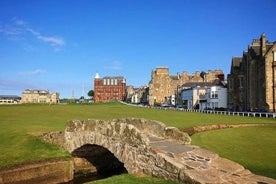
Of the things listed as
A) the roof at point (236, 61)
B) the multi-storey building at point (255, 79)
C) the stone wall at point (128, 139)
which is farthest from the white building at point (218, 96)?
the stone wall at point (128, 139)

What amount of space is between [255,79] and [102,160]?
52442 millimetres

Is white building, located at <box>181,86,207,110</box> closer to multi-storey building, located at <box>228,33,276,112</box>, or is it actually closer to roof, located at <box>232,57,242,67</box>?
multi-storey building, located at <box>228,33,276,112</box>

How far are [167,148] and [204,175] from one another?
2.75 meters

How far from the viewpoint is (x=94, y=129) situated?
16.9 metres

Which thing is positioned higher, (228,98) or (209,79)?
(209,79)

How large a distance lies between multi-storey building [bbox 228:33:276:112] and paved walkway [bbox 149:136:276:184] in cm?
5255

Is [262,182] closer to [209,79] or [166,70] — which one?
[209,79]

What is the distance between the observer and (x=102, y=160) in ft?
76.7

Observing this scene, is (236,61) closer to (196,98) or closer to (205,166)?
(196,98)

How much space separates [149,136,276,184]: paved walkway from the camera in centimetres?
1020

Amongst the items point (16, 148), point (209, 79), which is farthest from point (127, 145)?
point (209, 79)

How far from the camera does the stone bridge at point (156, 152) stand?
1059 centimetres

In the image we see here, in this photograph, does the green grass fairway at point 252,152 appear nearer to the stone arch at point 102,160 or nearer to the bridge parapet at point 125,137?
the bridge parapet at point 125,137

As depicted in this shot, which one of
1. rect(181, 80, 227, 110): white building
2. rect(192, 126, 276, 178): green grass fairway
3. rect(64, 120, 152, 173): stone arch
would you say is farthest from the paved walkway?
rect(181, 80, 227, 110): white building
